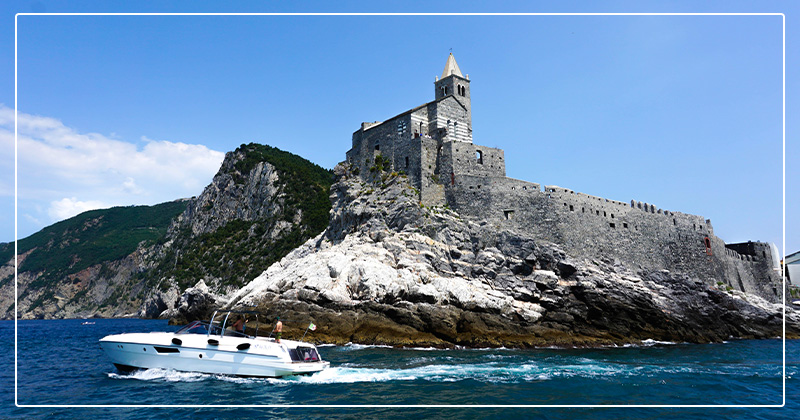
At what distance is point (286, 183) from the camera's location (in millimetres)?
83000

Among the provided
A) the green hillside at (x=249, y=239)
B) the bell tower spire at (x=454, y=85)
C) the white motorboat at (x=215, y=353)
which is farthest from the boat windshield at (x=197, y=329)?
the green hillside at (x=249, y=239)

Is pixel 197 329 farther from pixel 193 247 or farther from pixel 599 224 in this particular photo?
pixel 193 247

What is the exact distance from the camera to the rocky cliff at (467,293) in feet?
88.5

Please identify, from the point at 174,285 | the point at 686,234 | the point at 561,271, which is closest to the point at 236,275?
the point at 174,285

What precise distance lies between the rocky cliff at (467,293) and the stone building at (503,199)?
1415 millimetres

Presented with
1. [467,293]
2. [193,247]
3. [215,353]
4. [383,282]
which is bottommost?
[215,353]

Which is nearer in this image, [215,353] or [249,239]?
[215,353]

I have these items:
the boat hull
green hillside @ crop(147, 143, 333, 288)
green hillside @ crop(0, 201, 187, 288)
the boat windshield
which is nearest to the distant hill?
green hillside @ crop(147, 143, 333, 288)

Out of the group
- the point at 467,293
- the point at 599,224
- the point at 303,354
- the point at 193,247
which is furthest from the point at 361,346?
the point at 193,247

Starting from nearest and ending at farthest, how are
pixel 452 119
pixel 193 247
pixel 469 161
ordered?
pixel 469 161 < pixel 452 119 < pixel 193 247

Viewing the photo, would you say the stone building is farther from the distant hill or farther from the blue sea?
the distant hill

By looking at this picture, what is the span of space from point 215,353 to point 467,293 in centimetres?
1601

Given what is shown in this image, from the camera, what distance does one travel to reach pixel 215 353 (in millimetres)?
16875

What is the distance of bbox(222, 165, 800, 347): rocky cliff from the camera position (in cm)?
2697
